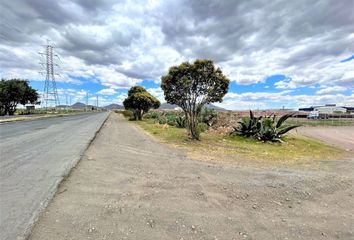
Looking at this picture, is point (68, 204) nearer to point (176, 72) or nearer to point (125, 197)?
point (125, 197)

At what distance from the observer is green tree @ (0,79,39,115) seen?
193 ft

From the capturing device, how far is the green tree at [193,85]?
534 inches

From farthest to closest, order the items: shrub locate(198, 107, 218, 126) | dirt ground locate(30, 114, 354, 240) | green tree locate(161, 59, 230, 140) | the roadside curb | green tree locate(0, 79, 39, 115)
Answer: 1. green tree locate(0, 79, 39, 115)
2. shrub locate(198, 107, 218, 126)
3. green tree locate(161, 59, 230, 140)
4. dirt ground locate(30, 114, 354, 240)
5. the roadside curb

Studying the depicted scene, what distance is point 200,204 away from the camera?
181 inches

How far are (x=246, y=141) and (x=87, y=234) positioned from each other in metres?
11.8

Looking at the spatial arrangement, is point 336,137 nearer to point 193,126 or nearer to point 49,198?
point 193,126

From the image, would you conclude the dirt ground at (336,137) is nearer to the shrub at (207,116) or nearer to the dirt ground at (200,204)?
the shrub at (207,116)

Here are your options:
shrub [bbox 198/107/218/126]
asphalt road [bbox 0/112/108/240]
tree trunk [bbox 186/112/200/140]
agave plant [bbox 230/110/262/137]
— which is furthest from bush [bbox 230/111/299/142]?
asphalt road [bbox 0/112/108/240]

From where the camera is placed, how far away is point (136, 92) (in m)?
41.6

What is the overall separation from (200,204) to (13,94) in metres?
67.6

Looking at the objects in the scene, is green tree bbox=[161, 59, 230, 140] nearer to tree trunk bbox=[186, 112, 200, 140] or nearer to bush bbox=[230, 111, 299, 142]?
tree trunk bbox=[186, 112, 200, 140]

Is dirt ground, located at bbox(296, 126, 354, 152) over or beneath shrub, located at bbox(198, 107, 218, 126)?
beneath

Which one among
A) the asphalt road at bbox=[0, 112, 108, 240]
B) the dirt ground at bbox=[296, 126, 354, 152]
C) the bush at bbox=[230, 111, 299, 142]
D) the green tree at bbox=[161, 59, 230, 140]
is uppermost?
the green tree at bbox=[161, 59, 230, 140]

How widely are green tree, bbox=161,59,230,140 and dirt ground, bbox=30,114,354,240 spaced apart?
7.12 m
